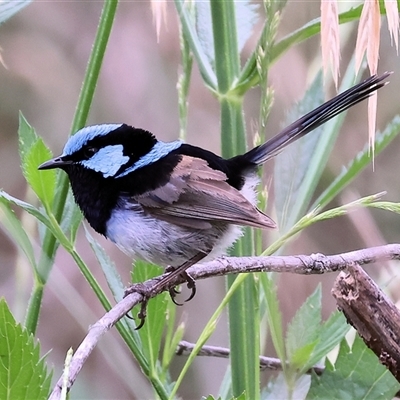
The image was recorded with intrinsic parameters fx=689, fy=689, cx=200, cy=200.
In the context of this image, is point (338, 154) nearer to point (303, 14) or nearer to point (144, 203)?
point (303, 14)


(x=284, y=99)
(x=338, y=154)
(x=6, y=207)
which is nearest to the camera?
(x=6, y=207)

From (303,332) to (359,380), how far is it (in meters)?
0.12

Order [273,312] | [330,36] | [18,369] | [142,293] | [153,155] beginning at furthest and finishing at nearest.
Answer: [153,155] < [142,293] < [273,312] < [330,36] < [18,369]

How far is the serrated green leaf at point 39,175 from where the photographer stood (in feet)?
3.81

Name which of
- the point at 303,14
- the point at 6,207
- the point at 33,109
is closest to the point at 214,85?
the point at 6,207

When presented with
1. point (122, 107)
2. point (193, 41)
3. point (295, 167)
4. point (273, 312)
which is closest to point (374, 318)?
point (273, 312)

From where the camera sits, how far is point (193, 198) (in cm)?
151

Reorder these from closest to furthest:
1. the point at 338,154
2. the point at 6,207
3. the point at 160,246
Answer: the point at 6,207, the point at 160,246, the point at 338,154

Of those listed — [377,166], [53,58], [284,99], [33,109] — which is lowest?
[377,166]

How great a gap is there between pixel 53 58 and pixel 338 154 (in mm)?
1181

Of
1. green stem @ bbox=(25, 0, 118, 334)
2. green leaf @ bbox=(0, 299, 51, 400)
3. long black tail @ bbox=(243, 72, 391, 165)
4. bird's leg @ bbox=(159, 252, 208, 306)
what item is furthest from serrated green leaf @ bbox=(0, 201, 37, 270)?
long black tail @ bbox=(243, 72, 391, 165)

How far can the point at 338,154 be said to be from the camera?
268cm

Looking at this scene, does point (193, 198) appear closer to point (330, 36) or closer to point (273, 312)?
point (273, 312)

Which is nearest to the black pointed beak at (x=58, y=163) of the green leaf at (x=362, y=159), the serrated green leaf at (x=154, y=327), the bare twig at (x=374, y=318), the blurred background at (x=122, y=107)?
the serrated green leaf at (x=154, y=327)
